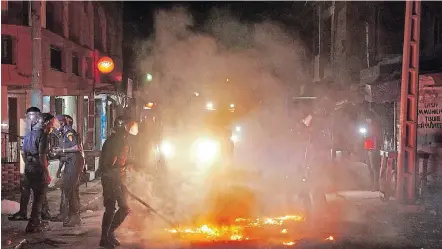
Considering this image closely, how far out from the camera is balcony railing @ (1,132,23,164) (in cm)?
1309

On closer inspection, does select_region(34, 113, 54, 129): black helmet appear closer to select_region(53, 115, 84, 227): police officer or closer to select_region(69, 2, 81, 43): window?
select_region(53, 115, 84, 227): police officer

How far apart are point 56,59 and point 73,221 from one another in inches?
408

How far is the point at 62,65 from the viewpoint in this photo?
16.9m

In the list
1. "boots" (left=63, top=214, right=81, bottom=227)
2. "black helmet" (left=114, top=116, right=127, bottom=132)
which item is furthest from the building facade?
"black helmet" (left=114, top=116, right=127, bottom=132)

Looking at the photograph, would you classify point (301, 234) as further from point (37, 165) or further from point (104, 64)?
point (104, 64)

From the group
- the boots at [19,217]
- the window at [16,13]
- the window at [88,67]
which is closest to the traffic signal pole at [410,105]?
the boots at [19,217]

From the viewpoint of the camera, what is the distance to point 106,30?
75.2ft

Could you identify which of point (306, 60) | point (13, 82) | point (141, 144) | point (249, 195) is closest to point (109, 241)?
point (249, 195)

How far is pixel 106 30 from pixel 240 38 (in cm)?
956

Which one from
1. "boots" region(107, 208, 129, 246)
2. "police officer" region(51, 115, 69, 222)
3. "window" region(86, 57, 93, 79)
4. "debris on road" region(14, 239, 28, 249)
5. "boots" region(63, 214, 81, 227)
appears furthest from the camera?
"window" region(86, 57, 93, 79)

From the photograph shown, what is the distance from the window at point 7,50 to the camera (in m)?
13.4

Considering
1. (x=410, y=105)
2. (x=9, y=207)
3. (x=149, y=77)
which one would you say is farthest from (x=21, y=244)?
(x=149, y=77)

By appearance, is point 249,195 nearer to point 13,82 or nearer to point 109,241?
point 109,241

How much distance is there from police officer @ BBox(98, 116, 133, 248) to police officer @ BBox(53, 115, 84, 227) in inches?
64.6
